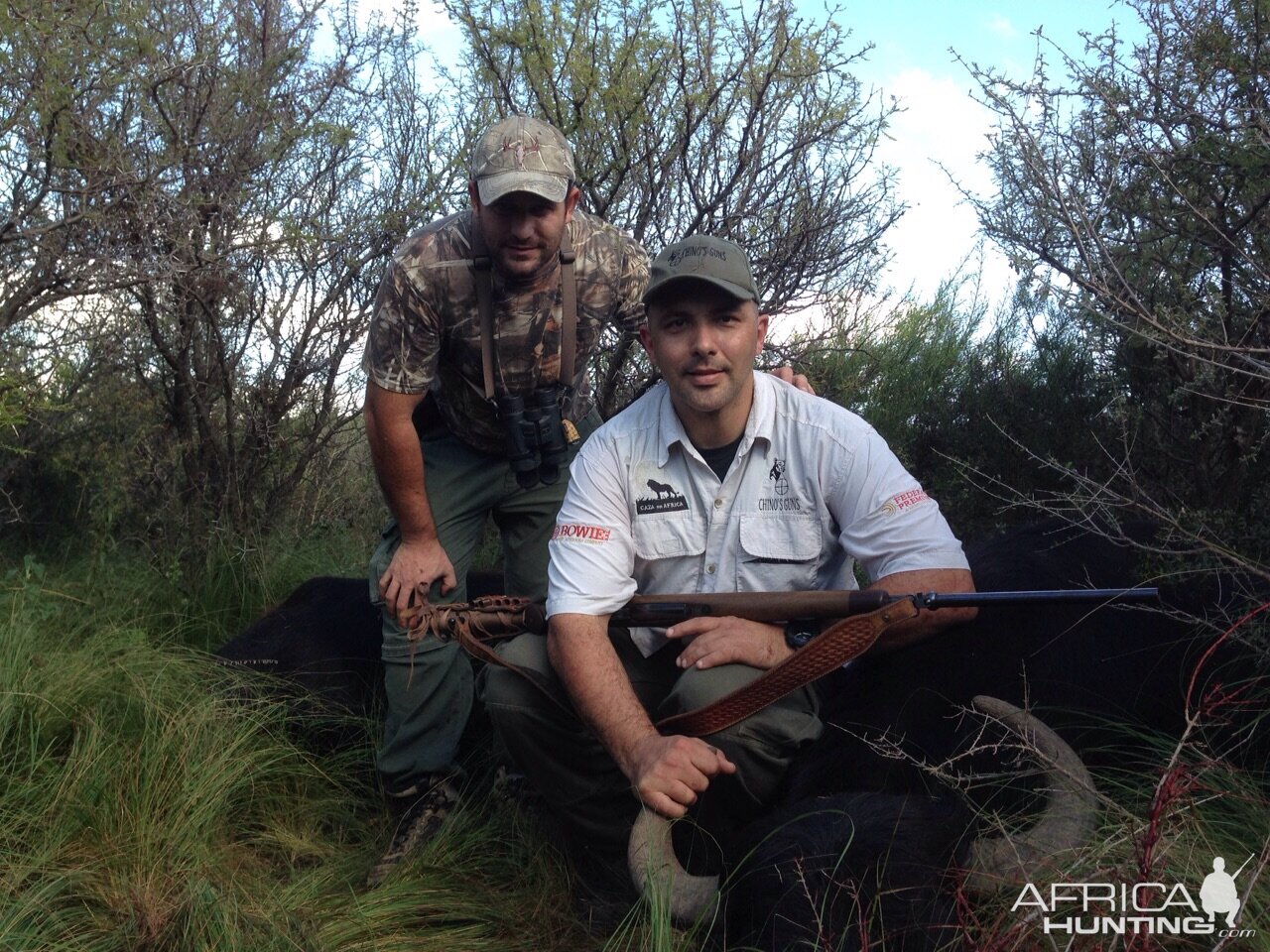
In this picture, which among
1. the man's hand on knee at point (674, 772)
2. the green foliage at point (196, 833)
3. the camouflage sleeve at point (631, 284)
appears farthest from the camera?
the camouflage sleeve at point (631, 284)

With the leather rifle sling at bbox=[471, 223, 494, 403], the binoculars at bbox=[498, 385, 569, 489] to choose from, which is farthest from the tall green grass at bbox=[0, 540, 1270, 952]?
the leather rifle sling at bbox=[471, 223, 494, 403]

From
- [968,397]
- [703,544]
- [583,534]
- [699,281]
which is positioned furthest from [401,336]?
[968,397]

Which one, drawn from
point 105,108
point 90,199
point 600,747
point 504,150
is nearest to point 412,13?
point 105,108

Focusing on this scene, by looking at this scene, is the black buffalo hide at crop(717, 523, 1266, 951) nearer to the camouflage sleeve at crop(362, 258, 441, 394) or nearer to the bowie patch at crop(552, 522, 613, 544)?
the bowie patch at crop(552, 522, 613, 544)

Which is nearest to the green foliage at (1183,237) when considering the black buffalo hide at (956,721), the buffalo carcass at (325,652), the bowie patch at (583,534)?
the black buffalo hide at (956,721)

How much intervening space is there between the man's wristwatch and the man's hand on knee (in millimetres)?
593

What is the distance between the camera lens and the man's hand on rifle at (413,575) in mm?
4527

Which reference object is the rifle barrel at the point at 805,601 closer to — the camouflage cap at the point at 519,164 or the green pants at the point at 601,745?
the green pants at the point at 601,745

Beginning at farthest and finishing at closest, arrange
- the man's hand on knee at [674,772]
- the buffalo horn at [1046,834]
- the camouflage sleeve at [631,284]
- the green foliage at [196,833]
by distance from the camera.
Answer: the camouflage sleeve at [631,284], the green foliage at [196,833], the man's hand on knee at [674,772], the buffalo horn at [1046,834]

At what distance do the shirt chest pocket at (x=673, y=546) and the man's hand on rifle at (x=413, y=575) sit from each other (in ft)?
3.24

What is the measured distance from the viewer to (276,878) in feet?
12.7

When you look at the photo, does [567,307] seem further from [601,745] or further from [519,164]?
[601,745]

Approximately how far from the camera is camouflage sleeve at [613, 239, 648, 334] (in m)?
4.83

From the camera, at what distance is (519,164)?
426 centimetres
